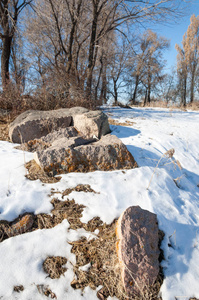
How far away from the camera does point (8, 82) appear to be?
6.14 m

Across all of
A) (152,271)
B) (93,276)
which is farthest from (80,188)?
(152,271)

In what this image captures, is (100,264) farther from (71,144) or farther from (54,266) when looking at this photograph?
(71,144)

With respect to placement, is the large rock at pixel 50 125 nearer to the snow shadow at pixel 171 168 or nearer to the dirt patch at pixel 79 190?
the snow shadow at pixel 171 168

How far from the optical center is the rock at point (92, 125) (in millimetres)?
4223

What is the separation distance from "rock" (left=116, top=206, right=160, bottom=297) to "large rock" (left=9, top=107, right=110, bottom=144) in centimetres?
264

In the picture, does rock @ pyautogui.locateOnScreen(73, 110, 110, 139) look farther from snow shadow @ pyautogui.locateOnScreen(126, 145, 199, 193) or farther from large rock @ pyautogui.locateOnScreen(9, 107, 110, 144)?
snow shadow @ pyautogui.locateOnScreen(126, 145, 199, 193)

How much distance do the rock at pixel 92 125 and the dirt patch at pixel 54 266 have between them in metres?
2.89

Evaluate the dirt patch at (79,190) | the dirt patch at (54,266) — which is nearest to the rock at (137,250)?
the dirt patch at (54,266)

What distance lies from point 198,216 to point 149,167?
1.05m

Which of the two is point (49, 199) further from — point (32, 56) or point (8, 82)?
point (32, 56)

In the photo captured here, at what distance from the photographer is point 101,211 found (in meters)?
2.13

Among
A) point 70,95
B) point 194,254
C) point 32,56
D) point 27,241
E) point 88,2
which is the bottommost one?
point 194,254

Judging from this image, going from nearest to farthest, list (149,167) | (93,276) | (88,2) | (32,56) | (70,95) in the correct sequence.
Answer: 1. (93,276)
2. (149,167)
3. (70,95)
4. (88,2)
5. (32,56)

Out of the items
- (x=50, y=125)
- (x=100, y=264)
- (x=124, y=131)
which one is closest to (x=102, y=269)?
(x=100, y=264)
